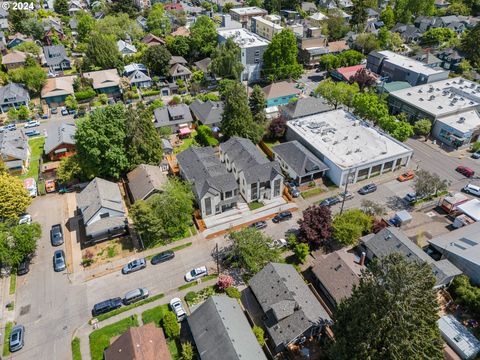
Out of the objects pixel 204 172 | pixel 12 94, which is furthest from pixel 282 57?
pixel 12 94

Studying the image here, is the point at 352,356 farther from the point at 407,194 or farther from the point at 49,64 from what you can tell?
the point at 49,64

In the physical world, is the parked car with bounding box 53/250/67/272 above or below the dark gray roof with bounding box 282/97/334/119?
below

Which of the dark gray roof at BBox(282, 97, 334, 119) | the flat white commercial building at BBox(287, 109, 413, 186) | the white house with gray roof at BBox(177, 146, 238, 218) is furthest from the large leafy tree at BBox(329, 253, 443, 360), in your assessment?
the dark gray roof at BBox(282, 97, 334, 119)

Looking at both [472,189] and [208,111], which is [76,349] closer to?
[208,111]

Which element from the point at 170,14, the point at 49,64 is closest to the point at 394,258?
the point at 49,64

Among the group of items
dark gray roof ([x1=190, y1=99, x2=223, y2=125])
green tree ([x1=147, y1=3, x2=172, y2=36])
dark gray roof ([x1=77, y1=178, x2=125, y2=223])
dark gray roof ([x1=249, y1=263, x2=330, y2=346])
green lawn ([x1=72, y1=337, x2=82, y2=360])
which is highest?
green tree ([x1=147, y1=3, x2=172, y2=36])

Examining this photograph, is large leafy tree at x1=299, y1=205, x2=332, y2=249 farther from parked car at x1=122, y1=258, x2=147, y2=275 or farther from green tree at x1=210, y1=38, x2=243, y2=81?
green tree at x1=210, y1=38, x2=243, y2=81
